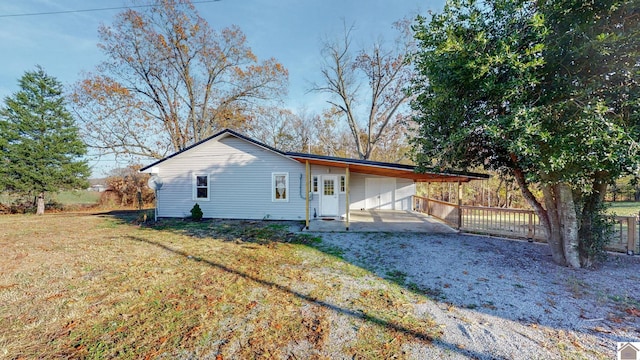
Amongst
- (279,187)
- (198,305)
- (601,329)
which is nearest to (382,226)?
(279,187)

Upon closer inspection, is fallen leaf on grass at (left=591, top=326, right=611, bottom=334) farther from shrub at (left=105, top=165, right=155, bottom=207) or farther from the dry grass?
shrub at (left=105, top=165, right=155, bottom=207)

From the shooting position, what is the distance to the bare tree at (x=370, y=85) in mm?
18922

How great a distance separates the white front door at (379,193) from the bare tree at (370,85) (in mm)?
5295

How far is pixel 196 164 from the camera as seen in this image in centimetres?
1169

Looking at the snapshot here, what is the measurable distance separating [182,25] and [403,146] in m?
17.9

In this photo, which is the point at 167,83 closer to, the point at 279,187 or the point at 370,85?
the point at 279,187

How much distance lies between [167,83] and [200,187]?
10.8 meters

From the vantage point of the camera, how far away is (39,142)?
14422 mm

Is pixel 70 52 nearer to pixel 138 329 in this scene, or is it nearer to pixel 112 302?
pixel 112 302

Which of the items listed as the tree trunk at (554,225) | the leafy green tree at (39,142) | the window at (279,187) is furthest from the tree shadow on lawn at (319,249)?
the leafy green tree at (39,142)

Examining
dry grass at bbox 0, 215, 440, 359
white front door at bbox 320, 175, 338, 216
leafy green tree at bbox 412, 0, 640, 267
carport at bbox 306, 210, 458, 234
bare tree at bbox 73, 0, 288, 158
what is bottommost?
dry grass at bbox 0, 215, 440, 359

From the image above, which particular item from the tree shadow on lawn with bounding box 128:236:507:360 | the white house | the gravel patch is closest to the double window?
the white house

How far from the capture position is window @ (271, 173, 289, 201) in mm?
11148

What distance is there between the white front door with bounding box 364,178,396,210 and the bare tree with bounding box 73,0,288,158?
33.7 ft
